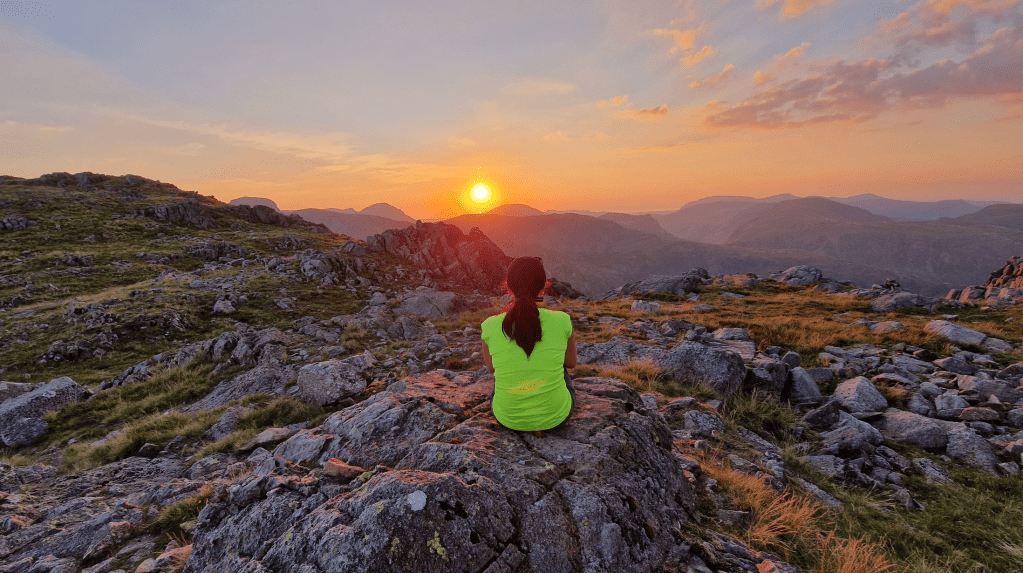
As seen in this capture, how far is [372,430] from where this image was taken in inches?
246

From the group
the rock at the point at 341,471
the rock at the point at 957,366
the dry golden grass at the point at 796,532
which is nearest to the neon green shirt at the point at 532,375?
the rock at the point at 341,471

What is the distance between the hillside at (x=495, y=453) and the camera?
4188 millimetres

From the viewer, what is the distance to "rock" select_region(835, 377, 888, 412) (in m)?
9.54

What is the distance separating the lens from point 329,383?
1033 cm

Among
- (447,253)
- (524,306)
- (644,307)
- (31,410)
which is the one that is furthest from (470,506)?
(447,253)

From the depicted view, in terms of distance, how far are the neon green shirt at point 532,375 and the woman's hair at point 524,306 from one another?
0.38 feet

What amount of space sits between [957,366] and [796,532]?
12.5 meters

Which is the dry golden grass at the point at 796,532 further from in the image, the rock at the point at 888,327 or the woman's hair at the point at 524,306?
the rock at the point at 888,327

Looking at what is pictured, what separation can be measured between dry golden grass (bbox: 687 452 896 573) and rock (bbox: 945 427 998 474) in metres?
4.50

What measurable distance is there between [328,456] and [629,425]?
16.1ft

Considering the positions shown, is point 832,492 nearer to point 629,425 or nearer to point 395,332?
point 629,425

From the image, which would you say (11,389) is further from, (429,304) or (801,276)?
(801,276)

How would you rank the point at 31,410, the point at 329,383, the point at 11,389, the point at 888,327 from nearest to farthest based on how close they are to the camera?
the point at 329,383
the point at 31,410
the point at 11,389
the point at 888,327

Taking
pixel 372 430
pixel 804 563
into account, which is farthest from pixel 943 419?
pixel 372 430
